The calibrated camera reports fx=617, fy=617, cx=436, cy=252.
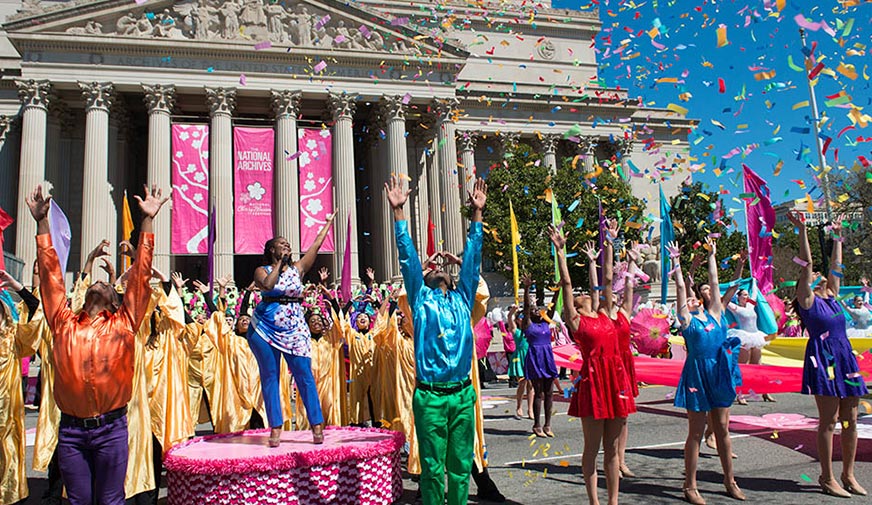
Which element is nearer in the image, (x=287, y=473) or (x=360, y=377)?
(x=287, y=473)

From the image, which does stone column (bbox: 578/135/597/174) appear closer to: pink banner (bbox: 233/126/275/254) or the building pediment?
the building pediment

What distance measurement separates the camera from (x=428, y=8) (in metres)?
45.7

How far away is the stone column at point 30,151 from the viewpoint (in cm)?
2772

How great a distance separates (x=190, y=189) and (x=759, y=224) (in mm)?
23745

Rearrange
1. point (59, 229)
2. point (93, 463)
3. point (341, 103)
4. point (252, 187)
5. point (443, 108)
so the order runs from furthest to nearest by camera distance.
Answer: point (443, 108)
point (341, 103)
point (252, 187)
point (59, 229)
point (93, 463)

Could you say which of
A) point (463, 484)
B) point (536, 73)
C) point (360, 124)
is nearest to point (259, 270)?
point (463, 484)

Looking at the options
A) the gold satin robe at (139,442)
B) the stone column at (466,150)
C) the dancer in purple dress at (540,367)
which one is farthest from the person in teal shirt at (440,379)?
the stone column at (466,150)

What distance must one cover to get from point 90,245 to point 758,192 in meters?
27.1

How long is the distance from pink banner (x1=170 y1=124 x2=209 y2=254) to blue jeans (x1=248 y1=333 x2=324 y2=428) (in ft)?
77.6

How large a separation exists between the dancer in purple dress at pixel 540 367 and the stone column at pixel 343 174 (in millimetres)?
20586

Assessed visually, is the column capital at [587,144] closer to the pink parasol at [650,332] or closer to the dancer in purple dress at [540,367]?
the pink parasol at [650,332]

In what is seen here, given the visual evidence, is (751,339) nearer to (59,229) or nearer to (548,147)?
(59,229)

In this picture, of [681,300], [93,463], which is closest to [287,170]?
[681,300]

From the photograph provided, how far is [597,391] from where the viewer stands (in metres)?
5.09
